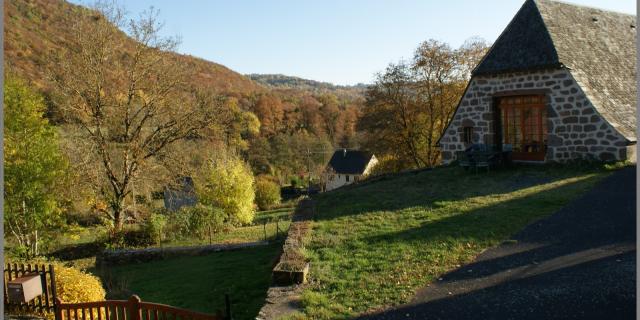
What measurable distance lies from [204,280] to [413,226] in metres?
5.18

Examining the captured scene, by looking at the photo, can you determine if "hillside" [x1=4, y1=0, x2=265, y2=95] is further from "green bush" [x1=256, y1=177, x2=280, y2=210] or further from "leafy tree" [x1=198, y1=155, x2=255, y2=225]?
"leafy tree" [x1=198, y1=155, x2=255, y2=225]

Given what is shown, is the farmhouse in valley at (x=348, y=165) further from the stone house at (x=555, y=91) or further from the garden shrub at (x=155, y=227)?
the stone house at (x=555, y=91)

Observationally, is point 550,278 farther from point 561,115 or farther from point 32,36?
point 32,36

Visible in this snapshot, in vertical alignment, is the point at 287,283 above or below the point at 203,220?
above

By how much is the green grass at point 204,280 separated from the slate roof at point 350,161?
40.2m

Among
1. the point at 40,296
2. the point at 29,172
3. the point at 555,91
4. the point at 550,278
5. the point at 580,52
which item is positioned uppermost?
the point at 580,52

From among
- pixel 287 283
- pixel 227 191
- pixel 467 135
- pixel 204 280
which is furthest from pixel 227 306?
pixel 227 191

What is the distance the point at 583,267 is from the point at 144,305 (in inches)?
238

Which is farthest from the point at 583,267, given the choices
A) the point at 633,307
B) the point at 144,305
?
the point at 144,305

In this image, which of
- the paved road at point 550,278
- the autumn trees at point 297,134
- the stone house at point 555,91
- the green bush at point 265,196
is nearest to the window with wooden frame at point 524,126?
the stone house at point 555,91

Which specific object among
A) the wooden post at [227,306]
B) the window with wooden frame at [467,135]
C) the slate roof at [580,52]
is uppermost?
the slate roof at [580,52]

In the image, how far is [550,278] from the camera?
21.8 feet

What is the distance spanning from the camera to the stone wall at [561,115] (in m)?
14.1

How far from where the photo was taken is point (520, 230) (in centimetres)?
892
